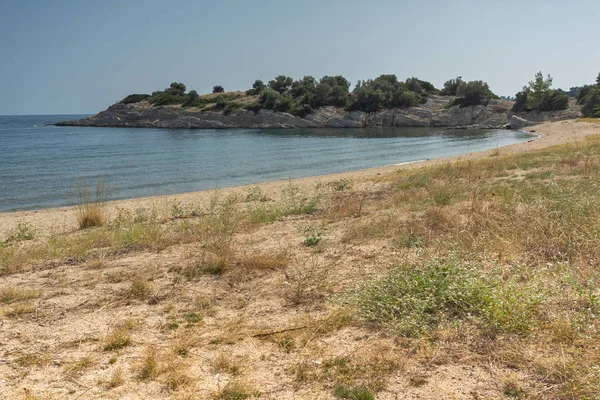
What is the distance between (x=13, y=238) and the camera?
11.6m

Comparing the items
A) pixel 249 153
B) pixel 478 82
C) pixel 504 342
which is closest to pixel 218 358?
pixel 504 342

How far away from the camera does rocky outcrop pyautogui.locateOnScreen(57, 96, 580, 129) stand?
79688mm

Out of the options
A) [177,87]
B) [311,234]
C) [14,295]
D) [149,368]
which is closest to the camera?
[149,368]

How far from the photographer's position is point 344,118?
8481 centimetres

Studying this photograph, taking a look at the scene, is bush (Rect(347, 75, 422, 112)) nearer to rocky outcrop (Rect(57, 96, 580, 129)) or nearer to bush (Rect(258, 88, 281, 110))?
rocky outcrop (Rect(57, 96, 580, 129))

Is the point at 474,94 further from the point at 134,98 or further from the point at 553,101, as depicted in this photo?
the point at 134,98

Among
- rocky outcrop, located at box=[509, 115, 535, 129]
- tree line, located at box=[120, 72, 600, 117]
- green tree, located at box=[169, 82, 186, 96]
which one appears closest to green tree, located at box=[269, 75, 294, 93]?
tree line, located at box=[120, 72, 600, 117]

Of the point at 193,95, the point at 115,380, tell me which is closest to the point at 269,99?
the point at 193,95

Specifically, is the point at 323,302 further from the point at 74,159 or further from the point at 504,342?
the point at 74,159

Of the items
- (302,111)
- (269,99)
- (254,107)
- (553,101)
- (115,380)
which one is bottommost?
(115,380)

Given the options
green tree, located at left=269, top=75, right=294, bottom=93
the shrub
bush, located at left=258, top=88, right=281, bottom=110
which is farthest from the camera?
green tree, located at left=269, top=75, right=294, bottom=93

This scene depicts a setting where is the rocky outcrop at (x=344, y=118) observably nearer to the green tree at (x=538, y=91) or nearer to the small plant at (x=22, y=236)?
the green tree at (x=538, y=91)

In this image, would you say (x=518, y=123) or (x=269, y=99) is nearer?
(x=518, y=123)

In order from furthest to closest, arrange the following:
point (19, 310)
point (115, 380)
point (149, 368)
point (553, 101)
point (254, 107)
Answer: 1. point (254, 107)
2. point (553, 101)
3. point (19, 310)
4. point (149, 368)
5. point (115, 380)
